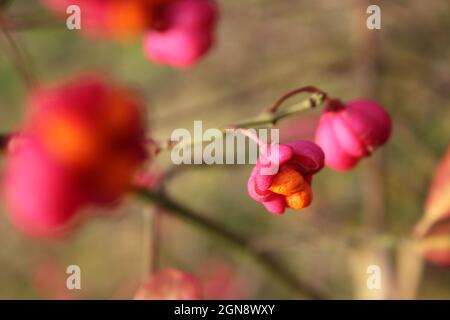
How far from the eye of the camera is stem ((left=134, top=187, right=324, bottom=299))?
111cm

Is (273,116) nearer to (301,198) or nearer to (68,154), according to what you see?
(301,198)

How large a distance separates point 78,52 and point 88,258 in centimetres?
84

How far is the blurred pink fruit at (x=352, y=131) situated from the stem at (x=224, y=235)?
0.72 feet

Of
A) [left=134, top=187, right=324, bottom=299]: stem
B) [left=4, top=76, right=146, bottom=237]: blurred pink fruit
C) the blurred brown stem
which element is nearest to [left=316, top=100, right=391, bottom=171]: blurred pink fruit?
the blurred brown stem

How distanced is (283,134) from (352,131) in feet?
3.22

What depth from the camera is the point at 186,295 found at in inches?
41.0

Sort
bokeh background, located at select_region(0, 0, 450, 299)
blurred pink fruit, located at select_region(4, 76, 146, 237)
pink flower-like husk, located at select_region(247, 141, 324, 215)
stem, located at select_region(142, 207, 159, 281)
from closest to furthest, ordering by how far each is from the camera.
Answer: blurred pink fruit, located at select_region(4, 76, 146, 237) → pink flower-like husk, located at select_region(247, 141, 324, 215) → stem, located at select_region(142, 207, 159, 281) → bokeh background, located at select_region(0, 0, 450, 299)

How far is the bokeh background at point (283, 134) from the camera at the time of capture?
6.72 feet

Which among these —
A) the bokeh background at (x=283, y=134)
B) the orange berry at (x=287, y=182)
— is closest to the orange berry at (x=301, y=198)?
the orange berry at (x=287, y=182)

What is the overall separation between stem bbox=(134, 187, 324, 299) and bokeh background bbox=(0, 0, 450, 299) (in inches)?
10.1

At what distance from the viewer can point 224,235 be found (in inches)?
47.1

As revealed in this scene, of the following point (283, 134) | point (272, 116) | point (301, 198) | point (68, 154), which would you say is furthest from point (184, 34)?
point (283, 134)

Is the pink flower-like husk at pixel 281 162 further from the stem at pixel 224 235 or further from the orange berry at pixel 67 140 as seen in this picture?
the orange berry at pixel 67 140

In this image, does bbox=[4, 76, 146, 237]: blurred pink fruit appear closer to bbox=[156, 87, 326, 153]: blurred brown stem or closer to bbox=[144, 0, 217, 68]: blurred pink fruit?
bbox=[156, 87, 326, 153]: blurred brown stem
